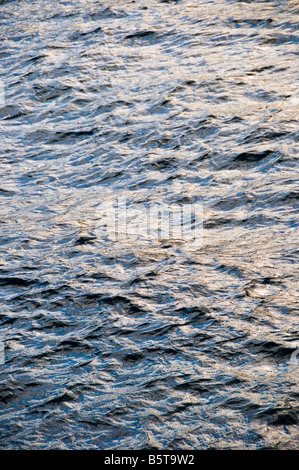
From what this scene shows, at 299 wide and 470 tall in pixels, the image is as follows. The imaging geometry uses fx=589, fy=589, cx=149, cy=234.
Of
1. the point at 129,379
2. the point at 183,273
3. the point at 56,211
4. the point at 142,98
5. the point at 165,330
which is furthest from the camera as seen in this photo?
the point at 142,98

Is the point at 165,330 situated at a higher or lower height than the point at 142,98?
lower

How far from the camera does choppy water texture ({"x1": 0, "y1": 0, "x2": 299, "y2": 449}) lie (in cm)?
719

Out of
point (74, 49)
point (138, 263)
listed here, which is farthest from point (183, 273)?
point (74, 49)

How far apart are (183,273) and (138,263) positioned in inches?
32.1

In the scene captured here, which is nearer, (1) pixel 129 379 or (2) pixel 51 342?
(1) pixel 129 379

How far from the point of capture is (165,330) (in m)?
8.34

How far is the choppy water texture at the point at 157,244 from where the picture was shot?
7191 mm

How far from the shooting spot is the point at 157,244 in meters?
10.2

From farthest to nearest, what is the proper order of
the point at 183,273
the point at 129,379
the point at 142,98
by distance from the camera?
the point at 142,98, the point at 183,273, the point at 129,379

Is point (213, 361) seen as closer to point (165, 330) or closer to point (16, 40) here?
point (165, 330)
